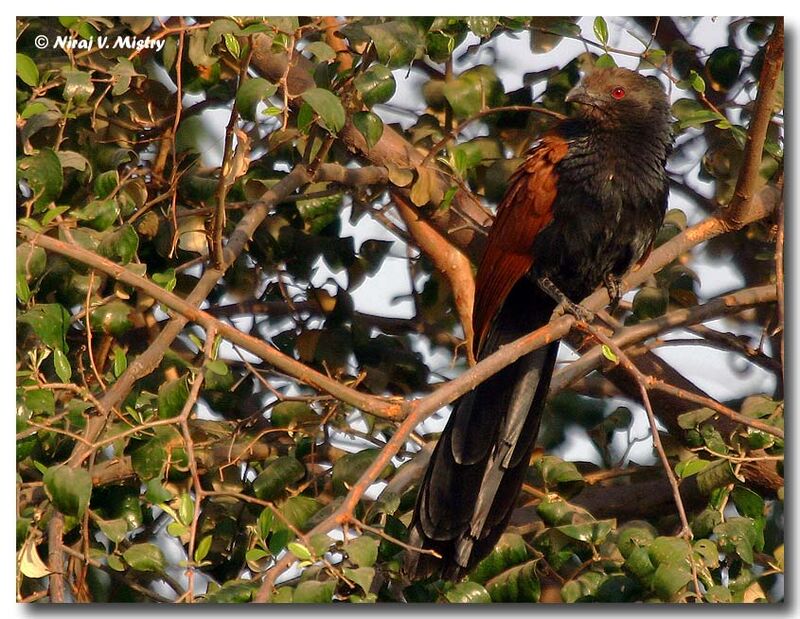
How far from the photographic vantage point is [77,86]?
1925 mm

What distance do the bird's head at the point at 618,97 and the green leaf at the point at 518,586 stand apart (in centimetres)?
90

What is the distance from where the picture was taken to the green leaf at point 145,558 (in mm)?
1771

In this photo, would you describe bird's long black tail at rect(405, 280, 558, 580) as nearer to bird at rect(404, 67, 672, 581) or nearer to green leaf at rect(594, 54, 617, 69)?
bird at rect(404, 67, 672, 581)

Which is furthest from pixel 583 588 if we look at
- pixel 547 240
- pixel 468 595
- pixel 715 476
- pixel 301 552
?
pixel 547 240

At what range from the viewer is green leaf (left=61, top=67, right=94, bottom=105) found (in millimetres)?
1924

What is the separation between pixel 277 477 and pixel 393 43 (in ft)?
2.74

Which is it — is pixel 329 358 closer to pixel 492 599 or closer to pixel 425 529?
pixel 425 529

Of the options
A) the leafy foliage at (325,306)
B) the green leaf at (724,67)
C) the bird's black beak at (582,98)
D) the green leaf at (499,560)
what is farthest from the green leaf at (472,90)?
the green leaf at (499,560)

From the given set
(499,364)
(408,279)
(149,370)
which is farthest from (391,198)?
(149,370)

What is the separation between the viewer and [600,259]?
2.12 m

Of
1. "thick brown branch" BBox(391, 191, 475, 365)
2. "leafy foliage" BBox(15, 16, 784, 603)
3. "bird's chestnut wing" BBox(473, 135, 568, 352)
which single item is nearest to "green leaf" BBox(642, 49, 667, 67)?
"leafy foliage" BBox(15, 16, 784, 603)

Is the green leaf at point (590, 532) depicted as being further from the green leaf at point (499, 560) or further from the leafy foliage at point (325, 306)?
the green leaf at point (499, 560)

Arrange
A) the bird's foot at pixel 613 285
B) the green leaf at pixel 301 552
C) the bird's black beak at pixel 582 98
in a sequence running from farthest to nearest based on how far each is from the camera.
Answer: the bird's foot at pixel 613 285 < the bird's black beak at pixel 582 98 < the green leaf at pixel 301 552

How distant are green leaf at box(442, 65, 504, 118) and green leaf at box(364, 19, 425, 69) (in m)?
0.15
